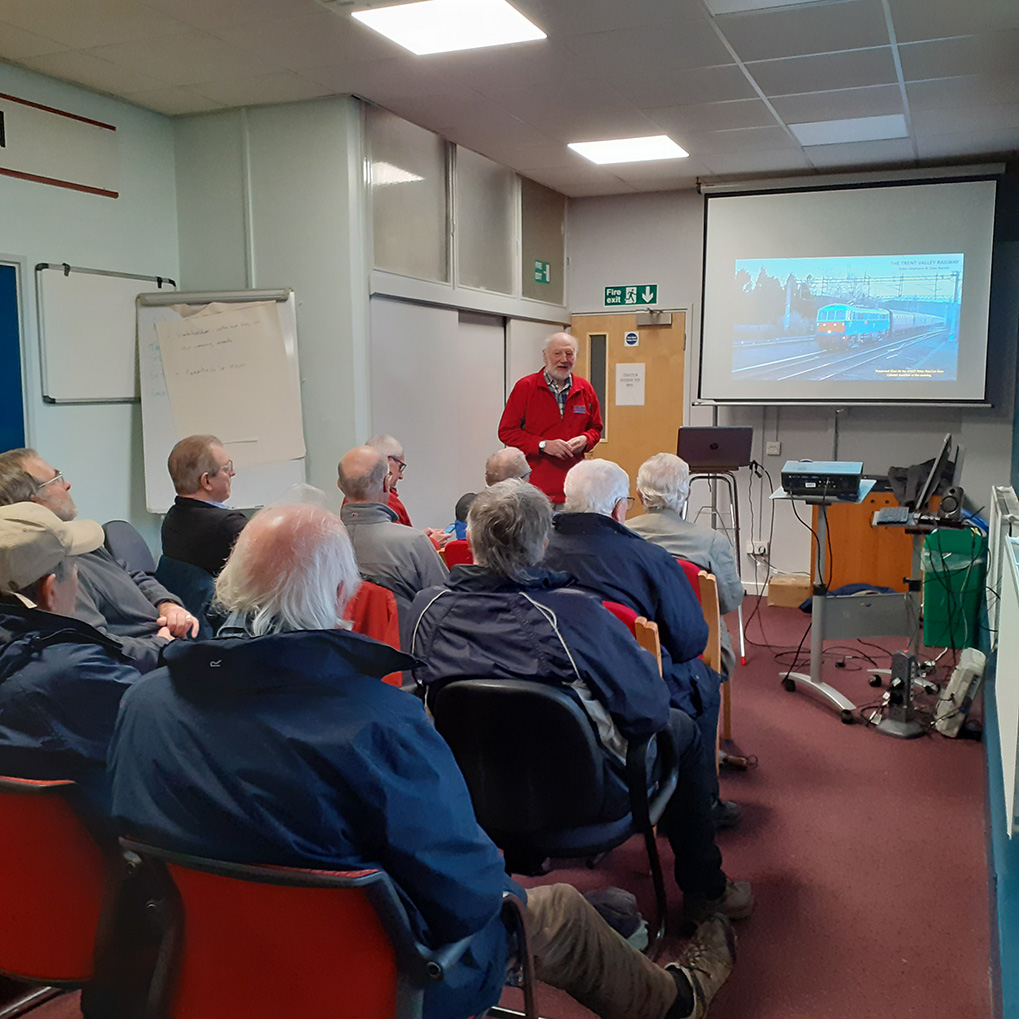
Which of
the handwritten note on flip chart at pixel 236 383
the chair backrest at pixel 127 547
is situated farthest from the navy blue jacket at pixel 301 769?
the handwritten note on flip chart at pixel 236 383

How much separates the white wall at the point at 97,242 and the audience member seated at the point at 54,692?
8.96 ft

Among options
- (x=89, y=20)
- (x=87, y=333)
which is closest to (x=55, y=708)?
(x=89, y=20)

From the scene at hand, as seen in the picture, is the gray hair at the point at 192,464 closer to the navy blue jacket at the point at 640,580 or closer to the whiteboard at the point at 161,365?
the navy blue jacket at the point at 640,580

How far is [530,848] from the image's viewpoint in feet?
6.88

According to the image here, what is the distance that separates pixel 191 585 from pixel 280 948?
214 cm

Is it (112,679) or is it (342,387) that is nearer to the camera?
(112,679)

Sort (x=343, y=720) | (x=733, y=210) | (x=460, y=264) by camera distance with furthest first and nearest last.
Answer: (x=733, y=210) → (x=460, y=264) → (x=343, y=720)

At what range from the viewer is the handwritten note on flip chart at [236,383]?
468 centimetres

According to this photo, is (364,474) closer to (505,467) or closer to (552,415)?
(505,467)

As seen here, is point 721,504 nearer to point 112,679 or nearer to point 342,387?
point 342,387

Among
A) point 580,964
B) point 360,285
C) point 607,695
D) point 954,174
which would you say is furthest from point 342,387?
point 954,174

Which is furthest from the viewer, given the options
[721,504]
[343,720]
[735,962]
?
[721,504]

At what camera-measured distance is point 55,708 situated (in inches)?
65.3

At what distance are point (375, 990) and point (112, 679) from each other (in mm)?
760
